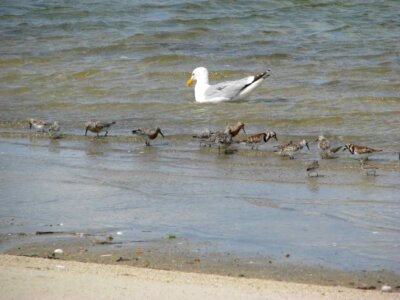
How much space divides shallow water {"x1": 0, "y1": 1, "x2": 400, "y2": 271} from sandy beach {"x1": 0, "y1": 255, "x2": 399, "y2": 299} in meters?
0.71

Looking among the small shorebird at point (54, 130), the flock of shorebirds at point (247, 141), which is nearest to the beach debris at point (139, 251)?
the flock of shorebirds at point (247, 141)

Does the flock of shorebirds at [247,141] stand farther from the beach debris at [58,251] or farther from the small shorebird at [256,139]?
the beach debris at [58,251]

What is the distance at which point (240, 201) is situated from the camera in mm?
7980

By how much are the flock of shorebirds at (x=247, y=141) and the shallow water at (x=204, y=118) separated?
133 millimetres

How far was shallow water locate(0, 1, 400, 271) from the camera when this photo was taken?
23.5ft

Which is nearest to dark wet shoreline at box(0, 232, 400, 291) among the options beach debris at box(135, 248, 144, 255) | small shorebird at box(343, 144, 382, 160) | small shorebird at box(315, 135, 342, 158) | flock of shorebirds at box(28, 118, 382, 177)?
beach debris at box(135, 248, 144, 255)

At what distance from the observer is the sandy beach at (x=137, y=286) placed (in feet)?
17.2

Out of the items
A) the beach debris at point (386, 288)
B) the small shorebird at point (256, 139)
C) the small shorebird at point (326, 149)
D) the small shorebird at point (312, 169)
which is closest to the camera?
the beach debris at point (386, 288)

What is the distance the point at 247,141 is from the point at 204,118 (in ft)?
8.21

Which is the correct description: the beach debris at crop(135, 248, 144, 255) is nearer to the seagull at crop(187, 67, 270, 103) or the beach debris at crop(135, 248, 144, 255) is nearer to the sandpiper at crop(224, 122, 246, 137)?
the sandpiper at crop(224, 122, 246, 137)

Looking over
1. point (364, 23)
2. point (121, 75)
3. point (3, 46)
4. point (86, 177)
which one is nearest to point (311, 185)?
point (86, 177)

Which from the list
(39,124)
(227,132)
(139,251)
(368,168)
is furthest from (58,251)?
(39,124)

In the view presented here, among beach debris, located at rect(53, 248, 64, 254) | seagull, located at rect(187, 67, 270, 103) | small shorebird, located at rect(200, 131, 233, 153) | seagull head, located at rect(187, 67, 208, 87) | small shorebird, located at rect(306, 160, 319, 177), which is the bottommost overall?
beach debris, located at rect(53, 248, 64, 254)

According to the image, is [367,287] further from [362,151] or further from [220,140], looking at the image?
[220,140]
